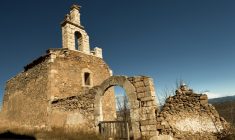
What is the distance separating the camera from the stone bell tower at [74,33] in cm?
1276

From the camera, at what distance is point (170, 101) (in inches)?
306

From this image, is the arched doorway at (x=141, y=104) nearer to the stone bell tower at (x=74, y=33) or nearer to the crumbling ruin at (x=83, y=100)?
the crumbling ruin at (x=83, y=100)

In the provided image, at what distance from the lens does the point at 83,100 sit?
10.3m

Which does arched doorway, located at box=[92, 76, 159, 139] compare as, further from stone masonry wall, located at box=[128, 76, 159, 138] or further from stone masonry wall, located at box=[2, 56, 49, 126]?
stone masonry wall, located at box=[2, 56, 49, 126]

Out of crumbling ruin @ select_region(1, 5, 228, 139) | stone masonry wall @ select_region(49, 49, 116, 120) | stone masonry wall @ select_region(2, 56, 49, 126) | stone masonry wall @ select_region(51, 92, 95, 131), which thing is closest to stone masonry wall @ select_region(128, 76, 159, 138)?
crumbling ruin @ select_region(1, 5, 228, 139)

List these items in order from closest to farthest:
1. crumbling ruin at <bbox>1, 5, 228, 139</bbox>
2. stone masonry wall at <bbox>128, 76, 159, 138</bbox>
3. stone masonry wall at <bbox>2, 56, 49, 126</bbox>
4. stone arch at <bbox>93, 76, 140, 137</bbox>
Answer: crumbling ruin at <bbox>1, 5, 228, 139</bbox>, stone masonry wall at <bbox>128, 76, 159, 138</bbox>, stone arch at <bbox>93, 76, 140, 137</bbox>, stone masonry wall at <bbox>2, 56, 49, 126</bbox>

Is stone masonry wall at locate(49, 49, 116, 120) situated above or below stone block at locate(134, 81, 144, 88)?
above

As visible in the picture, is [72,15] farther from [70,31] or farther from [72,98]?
[72,98]

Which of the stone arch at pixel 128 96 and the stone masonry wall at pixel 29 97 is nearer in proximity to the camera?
the stone arch at pixel 128 96

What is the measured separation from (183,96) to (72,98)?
5.55 m

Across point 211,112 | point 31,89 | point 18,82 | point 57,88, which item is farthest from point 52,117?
point 211,112

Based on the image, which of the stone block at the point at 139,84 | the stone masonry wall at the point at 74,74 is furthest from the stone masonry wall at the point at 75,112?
the stone block at the point at 139,84

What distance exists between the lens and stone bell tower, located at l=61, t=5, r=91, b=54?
502 inches

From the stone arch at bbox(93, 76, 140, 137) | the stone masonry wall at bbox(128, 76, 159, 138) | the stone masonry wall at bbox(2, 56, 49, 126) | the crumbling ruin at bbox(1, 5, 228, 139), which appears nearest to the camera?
the crumbling ruin at bbox(1, 5, 228, 139)
